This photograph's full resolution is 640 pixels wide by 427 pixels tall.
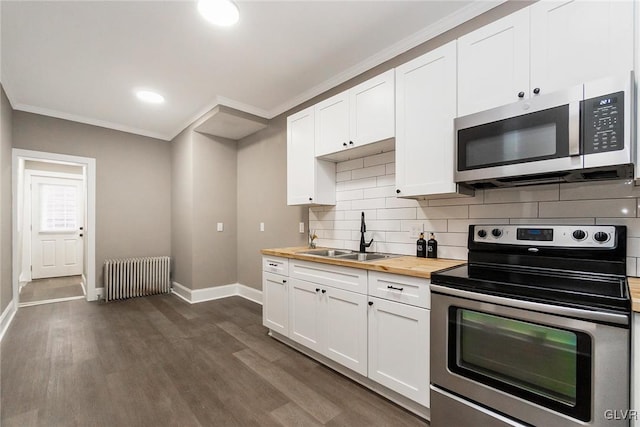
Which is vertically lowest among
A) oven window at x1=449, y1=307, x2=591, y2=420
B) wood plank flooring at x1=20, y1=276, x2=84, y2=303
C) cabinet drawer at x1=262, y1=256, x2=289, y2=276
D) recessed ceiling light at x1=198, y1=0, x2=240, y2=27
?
wood plank flooring at x1=20, y1=276, x2=84, y2=303

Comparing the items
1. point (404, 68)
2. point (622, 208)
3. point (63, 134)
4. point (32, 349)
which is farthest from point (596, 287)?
point (63, 134)

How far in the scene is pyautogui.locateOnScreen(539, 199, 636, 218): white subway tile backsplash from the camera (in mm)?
1502

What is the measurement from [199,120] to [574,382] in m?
4.37

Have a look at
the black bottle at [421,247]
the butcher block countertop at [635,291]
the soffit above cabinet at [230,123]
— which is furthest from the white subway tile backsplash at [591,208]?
the soffit above cabinet at [230,123]

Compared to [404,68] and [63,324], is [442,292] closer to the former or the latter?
[404,68]

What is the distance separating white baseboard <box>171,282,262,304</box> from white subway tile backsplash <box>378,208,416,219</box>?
232cm

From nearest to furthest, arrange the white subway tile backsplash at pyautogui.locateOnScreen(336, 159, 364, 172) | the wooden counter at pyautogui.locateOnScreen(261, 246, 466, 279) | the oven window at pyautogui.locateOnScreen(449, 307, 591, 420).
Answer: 1. the oven window at pyautogui.locateOnScreen(449, 307, 591, 420)
2. the wooden counter at pyautogui.locateOnScreen(261, 246, 466, 279)
3. the white subway tile backsplash at pyautogui.locateOnScreen(336, 159, 364, 172)

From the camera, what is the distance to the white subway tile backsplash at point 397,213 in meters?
2.38

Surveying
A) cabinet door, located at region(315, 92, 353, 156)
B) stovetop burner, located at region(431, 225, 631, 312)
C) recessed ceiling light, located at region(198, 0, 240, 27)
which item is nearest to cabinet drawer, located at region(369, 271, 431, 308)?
stovetop burner, located at region(431, 225, 631, 312)

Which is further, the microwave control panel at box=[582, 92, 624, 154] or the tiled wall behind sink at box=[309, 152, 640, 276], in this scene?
the tiled wall behind sink at box=[309, 152, 640, 276]

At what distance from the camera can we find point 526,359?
51.3 inches

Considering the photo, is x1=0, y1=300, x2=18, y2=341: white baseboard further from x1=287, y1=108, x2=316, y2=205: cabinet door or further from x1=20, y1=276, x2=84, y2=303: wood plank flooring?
x1=287, y1=108, x2=316, y2=205: cabinet door

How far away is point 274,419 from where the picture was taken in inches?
68.0

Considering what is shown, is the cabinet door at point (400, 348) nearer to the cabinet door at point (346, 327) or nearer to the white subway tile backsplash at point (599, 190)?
the cabinet door at point (346, 327)
